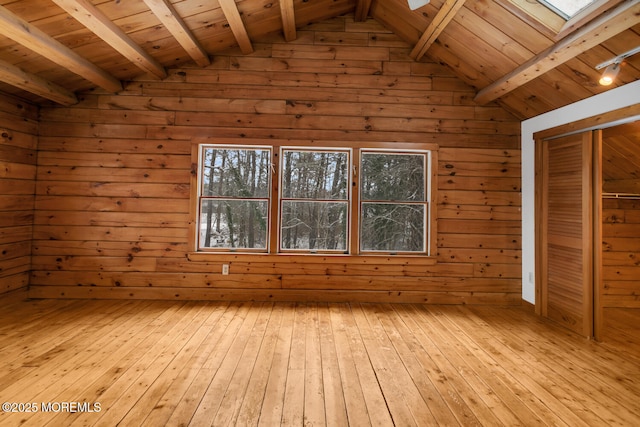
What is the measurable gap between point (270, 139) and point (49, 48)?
82.9 inches

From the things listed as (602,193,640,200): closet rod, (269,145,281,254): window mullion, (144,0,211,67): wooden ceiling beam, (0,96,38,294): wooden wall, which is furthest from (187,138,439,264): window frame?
(602,193,640,200): closet rod

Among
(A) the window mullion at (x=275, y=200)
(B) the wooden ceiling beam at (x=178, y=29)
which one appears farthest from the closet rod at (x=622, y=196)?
(B) the wooden ceiling beam at (x=178, y=29)

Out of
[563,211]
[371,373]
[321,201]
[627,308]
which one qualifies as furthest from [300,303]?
[627,308]

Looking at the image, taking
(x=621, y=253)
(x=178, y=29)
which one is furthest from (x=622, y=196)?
(x=178, y=29)

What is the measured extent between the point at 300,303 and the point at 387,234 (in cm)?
135

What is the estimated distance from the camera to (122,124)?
12.7 ft

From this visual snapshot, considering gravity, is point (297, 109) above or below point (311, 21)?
below

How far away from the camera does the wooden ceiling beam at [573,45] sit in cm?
211

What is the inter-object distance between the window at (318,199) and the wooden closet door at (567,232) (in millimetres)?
1214

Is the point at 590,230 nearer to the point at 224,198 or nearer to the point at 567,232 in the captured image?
the point at 567,232

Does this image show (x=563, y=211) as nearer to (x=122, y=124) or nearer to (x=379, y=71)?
(x=379, y=71)

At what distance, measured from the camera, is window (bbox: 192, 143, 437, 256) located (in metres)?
3.96

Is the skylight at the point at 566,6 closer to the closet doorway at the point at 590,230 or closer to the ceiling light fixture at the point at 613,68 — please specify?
the ceiling light fixture at the point at 613,68

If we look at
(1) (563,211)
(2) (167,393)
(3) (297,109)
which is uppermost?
(3) (297,109)
